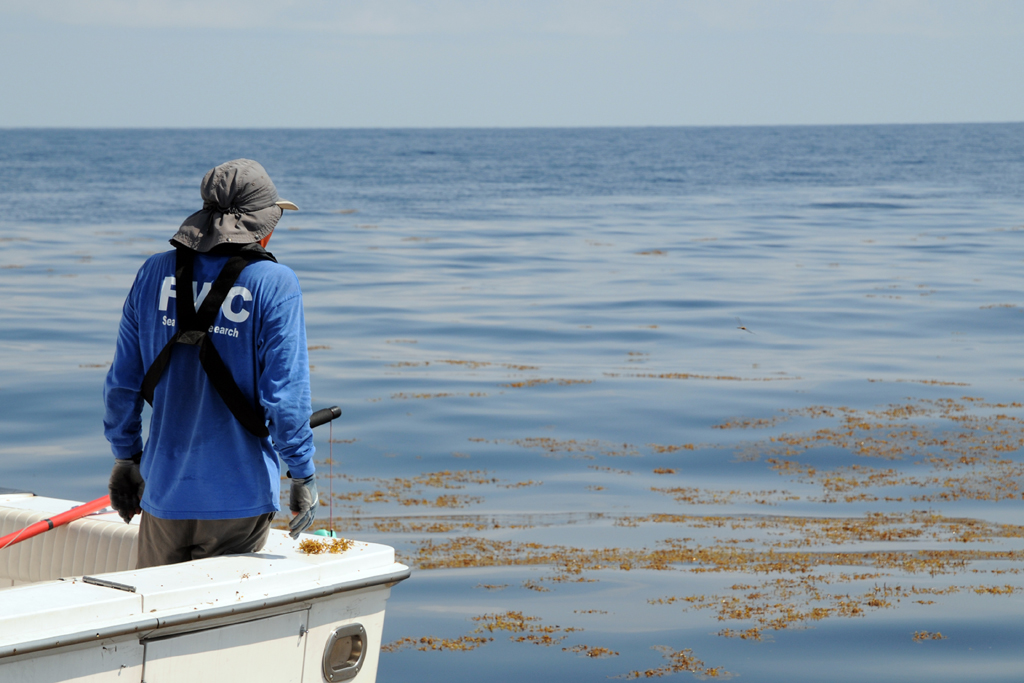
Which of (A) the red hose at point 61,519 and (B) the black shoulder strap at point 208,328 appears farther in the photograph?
(A) the red hose at point 61,519

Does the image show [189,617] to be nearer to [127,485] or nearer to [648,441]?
[127,485]

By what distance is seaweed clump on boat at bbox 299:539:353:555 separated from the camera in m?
4.51

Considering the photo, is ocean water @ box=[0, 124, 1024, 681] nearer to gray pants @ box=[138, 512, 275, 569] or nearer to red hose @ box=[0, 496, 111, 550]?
red hose @ box=[0, 496, 111, 550]

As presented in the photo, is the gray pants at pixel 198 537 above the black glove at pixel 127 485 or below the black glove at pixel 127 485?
below

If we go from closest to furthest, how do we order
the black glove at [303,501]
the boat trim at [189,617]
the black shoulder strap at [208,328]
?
1. the boat trim at [189,617]
2. the black shoulder strap at [208,328]
3. the black glove at [303,501]

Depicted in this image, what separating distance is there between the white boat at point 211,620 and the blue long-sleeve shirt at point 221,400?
28cm

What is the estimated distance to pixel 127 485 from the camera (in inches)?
181

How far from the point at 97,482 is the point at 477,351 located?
729 cm

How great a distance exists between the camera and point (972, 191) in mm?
59875

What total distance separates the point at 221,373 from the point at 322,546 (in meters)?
0.83

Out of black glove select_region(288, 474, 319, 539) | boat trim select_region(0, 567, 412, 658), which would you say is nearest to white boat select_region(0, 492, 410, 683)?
boat trim select_region(0, 567, 412, 658)

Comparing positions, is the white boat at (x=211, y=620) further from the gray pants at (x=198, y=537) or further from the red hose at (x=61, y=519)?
the red hose at (x=61, y=519)

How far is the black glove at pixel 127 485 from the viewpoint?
15.1ft

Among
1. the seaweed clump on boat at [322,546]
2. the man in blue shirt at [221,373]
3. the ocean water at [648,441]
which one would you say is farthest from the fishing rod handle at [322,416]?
the ocean water at [648,441]
